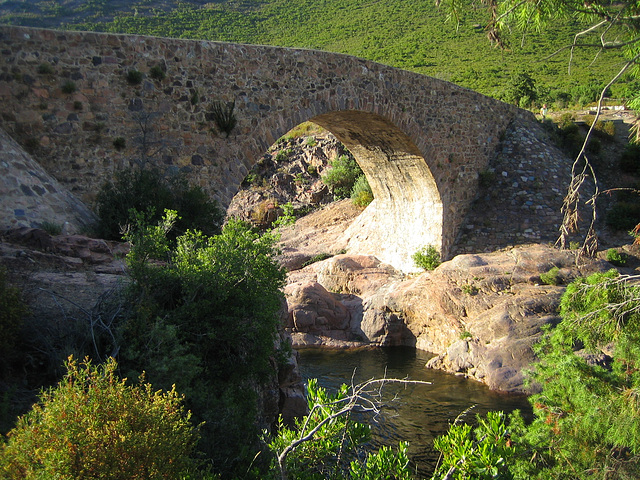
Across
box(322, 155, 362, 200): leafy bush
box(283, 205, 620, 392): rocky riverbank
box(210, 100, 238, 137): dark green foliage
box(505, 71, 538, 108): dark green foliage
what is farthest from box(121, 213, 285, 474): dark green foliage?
box(505, 71, 538, 108): dark green foliage

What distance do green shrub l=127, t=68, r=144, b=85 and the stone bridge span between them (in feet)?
A: 0.08

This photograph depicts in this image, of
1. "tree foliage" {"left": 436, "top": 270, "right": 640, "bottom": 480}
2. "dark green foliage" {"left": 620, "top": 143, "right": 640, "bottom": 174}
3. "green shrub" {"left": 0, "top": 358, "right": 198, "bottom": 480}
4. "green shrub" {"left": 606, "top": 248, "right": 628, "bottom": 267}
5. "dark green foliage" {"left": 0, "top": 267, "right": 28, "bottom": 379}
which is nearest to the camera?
"green shrub" {"left": 0, "top": 358, "right": 198, "bottom": 480}

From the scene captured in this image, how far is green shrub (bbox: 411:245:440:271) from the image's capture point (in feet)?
48.4

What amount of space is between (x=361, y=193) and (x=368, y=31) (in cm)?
1593

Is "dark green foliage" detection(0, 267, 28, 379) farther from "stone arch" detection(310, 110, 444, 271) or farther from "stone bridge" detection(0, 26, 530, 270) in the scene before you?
"stone arch" detection(310, 110, 444, 271)

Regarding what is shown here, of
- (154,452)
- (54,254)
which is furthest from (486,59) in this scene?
(154,452)

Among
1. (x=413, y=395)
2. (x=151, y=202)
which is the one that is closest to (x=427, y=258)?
(x=413, y=395)

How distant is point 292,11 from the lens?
3353 cm

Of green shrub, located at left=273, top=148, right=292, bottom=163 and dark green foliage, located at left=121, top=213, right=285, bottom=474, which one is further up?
green shrub, located at left=273, top=148, right=292, bottom=163

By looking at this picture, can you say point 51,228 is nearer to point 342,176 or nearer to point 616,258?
point 616,258

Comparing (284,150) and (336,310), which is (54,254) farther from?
(284,150)

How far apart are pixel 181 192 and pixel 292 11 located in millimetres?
28261

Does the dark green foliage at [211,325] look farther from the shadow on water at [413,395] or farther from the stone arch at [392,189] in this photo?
the stone arch at [392,189]

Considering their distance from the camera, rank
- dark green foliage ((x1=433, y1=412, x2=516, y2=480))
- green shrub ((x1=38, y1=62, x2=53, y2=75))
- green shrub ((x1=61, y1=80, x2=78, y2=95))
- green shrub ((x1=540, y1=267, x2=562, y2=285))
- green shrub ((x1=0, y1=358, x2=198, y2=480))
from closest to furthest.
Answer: green shrub ((x1=0, y1=358, x2=198, y2=480)) < dark green foliage ((x1=433, y1=412, x2=516, y2=480)) < green shrub ((x1=38, y1=62, x2=53, y2=75)) < green shrub ((x1=61, y1=80, x2=78, y2=95)) < green shrub ((x1=540, y1=267, x2=562, y2=285))
